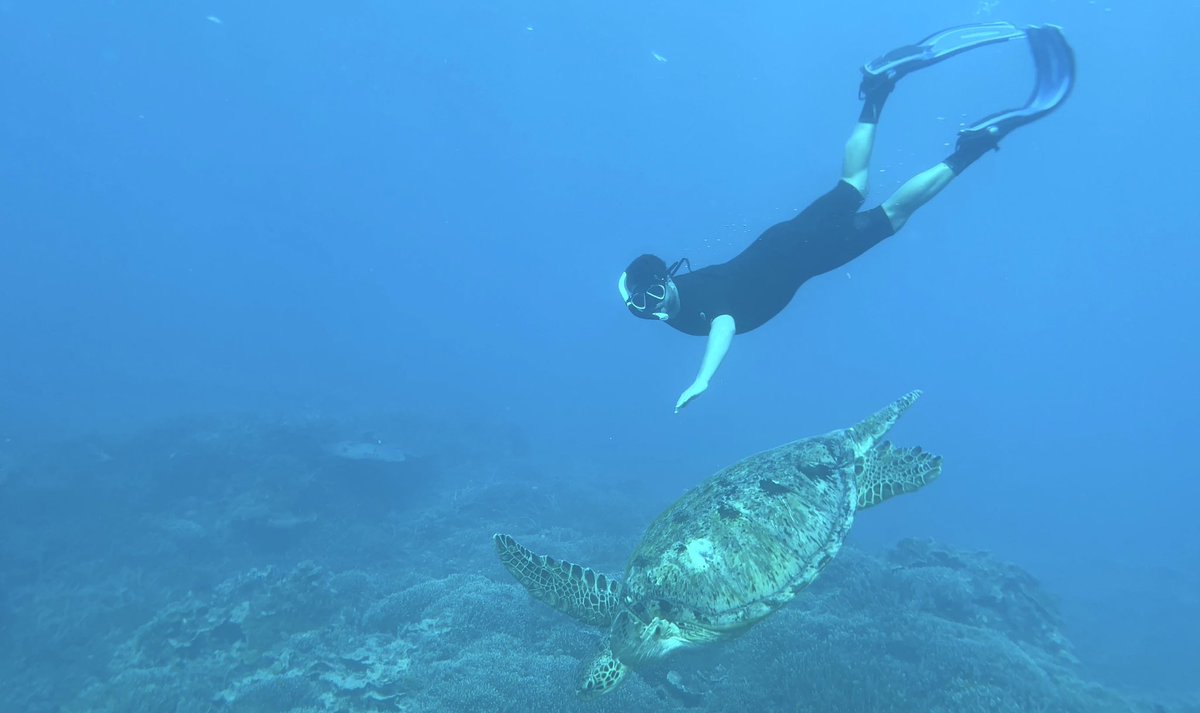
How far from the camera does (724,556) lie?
3914 mm

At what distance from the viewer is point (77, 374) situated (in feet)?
135

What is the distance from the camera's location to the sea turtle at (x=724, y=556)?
3.70m

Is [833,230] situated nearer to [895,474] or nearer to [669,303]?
[669,303]

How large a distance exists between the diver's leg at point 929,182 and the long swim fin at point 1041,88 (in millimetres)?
91

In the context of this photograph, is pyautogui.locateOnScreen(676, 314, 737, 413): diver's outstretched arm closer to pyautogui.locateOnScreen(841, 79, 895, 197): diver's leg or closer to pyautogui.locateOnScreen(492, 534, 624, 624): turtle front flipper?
pyautogui.locateOnScreen(492, 534, 624, 624): turtle front flipper

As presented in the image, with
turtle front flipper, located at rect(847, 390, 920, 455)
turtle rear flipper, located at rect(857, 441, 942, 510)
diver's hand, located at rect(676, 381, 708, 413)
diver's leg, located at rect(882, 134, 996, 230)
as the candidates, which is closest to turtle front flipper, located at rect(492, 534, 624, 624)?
diver's hand, located at rect(676, 381, 708, 413)

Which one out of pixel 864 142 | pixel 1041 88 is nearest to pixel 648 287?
pixel 864 142

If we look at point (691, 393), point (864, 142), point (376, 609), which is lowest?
point (376, 609)

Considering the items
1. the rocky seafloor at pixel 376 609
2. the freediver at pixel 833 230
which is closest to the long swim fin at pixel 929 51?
the freediver at pixel 833 230

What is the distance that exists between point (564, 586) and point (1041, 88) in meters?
9.26

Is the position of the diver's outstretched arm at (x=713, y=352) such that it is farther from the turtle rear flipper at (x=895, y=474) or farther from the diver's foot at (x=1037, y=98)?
the diver's foot at (x=1037, y=98)

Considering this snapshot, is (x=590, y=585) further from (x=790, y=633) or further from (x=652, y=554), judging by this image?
(x=790, y=633)

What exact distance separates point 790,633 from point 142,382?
48737 mm

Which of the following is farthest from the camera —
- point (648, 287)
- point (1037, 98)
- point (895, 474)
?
point (1037, 98)
